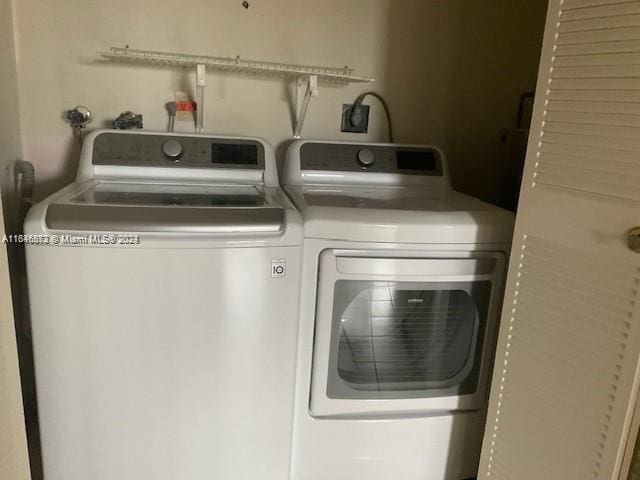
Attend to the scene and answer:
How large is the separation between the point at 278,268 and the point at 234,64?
848 mm

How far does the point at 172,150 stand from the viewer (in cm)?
171

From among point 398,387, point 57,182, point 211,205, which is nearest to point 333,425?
point 398,387

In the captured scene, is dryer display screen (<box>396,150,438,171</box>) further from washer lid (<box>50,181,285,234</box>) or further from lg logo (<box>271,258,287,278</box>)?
lg logo (<box>271,258,287,278</box>)

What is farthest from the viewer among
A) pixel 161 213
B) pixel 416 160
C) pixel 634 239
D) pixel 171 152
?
pixel 416 160

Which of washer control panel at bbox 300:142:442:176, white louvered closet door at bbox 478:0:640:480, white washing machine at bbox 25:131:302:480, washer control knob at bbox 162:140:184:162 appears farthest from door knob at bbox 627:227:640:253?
washer control knob at bbox 162:140:184:162

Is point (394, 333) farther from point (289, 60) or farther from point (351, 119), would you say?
point (289, 60)

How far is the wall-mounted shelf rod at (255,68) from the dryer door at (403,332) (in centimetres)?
79

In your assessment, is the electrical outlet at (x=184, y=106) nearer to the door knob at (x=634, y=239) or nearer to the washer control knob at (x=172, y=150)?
the washer control knob at (x=172, y=150)

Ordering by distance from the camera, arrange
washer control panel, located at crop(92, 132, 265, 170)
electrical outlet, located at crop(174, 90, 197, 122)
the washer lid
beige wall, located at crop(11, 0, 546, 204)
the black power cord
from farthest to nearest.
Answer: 1. the black power cord
2. electrical outlet, located at crop(174, 90, 197, 122)
3. beige wall, located at crop(11, 0, 546, 204)
4. washer control panel, located at crop(92, 132, 265, 170)
5. the washer lid

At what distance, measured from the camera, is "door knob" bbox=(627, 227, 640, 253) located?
1.00 meters

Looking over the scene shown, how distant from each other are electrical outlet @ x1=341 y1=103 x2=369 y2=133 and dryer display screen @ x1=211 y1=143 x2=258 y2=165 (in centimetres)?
43

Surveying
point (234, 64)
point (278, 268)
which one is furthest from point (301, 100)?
point (278, 268)

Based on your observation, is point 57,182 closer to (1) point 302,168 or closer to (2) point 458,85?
(1) point 302,168

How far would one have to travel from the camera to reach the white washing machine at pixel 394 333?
1.40m
